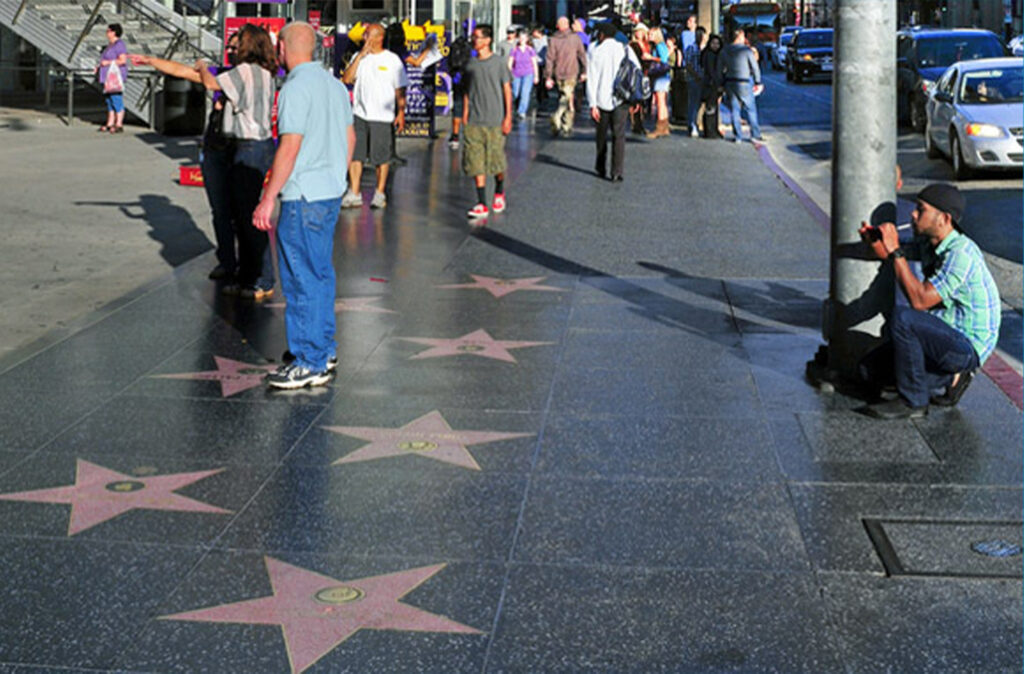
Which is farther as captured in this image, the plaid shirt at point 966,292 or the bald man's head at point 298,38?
the bald man's head at point 298,38

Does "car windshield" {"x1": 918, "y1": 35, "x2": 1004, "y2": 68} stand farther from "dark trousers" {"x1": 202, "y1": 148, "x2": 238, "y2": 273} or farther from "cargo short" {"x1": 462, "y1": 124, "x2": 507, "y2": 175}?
"dark trousers" {"x1": 202, "y1": 148, "x2": 238, "y2": 273}

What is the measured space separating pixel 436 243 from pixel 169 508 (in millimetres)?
7630

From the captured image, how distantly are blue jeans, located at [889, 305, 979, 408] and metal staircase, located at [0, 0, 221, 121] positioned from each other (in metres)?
20.9

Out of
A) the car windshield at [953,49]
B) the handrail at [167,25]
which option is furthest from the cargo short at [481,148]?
the car windshield at [953,49]

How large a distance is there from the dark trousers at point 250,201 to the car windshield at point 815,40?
39.1 meters

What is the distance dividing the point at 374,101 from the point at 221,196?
16.2 ft

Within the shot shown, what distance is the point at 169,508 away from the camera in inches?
250

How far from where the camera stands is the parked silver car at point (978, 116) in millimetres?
19297

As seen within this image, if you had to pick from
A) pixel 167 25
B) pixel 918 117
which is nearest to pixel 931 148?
pixel 918 117

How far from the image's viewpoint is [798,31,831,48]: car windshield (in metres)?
48.1

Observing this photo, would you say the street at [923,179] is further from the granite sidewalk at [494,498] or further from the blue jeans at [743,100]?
the granite sidewalk at [494,498]

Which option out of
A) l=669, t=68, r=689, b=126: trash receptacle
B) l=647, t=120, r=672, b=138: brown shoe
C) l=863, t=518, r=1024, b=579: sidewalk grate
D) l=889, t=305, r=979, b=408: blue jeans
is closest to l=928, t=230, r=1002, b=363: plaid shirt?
l=889, t=305, r=979, b=408: blue jeans

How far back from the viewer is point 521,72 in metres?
30.6

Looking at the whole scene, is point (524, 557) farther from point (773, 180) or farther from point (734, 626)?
point (773, 180)
